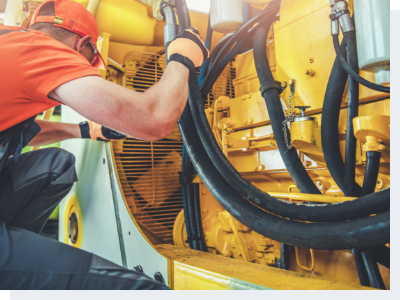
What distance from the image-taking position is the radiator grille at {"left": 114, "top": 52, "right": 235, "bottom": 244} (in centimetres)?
195

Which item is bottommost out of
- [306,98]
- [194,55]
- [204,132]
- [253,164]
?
[253,164]

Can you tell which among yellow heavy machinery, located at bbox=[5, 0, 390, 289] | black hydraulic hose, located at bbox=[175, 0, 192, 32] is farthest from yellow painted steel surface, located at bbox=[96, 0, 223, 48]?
black hydraulic hose, located at bbox=[175, 0, 192, 32]

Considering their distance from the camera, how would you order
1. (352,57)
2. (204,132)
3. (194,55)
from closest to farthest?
1. (352,57)
2. (194,55)
3. (204,132)

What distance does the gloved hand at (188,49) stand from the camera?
1149 mm

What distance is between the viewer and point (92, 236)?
85.1 inches

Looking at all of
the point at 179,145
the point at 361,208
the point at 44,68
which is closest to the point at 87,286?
the point at 44,68

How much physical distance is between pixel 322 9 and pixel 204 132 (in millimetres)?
705

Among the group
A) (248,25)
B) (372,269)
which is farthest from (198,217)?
(248,25)

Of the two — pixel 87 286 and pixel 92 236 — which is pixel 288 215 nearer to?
pixel 87 286

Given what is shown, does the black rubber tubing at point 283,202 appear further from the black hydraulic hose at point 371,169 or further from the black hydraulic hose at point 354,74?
the black hydraulic hose at point 354,74

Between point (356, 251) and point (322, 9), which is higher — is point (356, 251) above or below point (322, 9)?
below

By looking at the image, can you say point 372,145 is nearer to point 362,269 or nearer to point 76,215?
point 362,269

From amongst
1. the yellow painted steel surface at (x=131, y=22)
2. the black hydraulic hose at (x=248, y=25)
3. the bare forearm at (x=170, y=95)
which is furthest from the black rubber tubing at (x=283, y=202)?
the yellow painted steel surface at (x=131, y=22)

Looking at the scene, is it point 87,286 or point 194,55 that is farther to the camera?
point 194,55
